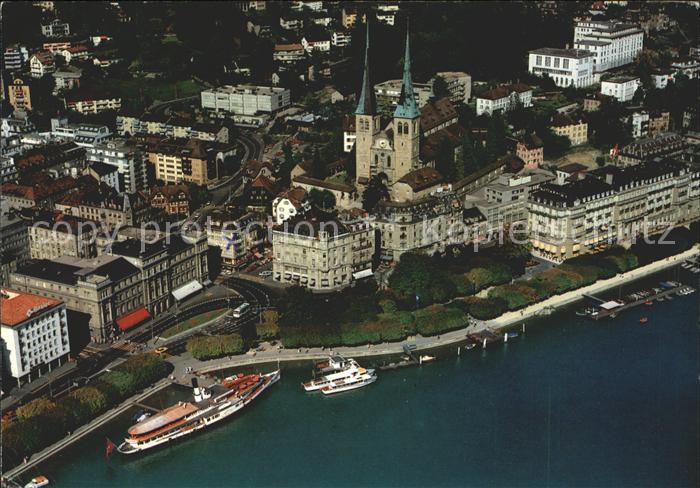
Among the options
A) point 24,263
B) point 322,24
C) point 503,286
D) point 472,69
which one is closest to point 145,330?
point 24,263

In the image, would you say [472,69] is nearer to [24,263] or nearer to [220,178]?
[220,178]

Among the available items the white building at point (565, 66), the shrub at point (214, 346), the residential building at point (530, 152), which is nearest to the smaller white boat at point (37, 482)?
the shrub at point (214, 346)

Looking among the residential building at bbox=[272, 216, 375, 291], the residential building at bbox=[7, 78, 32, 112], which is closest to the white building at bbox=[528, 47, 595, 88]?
the residential building at bbox=[272, 216, 375, 291]

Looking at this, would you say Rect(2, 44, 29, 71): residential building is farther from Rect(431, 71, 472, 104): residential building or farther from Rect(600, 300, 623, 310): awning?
Rect(600, 300, 623, 310): awning

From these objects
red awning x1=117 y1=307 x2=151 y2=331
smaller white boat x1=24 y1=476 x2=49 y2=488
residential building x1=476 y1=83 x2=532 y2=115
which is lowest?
smaller white boat x1=24 y1=476 x2=49 y2=488

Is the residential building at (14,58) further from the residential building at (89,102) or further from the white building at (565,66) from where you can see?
the white building at (565,66)

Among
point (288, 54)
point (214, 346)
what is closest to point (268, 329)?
point (214, 346)
